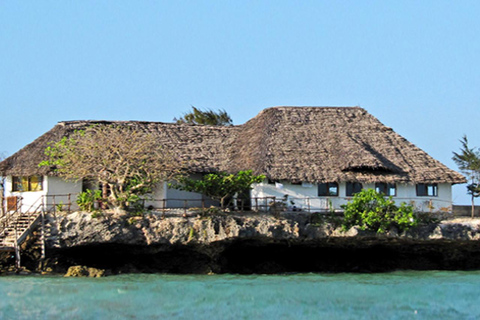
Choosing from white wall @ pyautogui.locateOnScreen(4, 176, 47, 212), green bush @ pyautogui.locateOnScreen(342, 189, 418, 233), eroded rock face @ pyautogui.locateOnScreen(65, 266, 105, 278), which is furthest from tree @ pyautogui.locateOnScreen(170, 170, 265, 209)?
white wall @ pyautogui.locateOnScreen(4, 176, 47, 212)

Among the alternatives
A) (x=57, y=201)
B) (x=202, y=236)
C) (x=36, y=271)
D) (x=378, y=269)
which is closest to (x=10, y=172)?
(x=57, y=201)

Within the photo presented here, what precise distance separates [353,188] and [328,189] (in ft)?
4.01

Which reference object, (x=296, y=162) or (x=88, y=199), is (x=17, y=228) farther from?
(x=296, y=162)

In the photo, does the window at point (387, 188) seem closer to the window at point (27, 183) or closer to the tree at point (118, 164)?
the tree at point (118, 164)

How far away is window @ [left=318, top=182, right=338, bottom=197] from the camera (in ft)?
132

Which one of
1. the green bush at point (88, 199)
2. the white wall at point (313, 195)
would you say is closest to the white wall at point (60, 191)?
the green bush at point (88, 199)

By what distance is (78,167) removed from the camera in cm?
3719

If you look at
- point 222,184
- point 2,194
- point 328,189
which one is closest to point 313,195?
point 328,189

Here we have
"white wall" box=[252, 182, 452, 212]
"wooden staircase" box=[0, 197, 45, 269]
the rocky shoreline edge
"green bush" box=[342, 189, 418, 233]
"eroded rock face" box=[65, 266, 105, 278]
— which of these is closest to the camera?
"wooden staircase" box=[0, 197, 45, 269]

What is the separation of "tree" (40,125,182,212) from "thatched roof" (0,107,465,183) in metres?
2.26

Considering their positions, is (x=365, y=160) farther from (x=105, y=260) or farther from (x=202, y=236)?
(x=105, y=260)

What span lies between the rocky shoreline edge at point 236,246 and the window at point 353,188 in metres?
2.67

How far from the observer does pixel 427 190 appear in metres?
41.5

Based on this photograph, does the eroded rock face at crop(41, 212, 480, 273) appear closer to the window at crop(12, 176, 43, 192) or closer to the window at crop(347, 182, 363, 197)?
the window at crop(347, 182, 363, 197)
